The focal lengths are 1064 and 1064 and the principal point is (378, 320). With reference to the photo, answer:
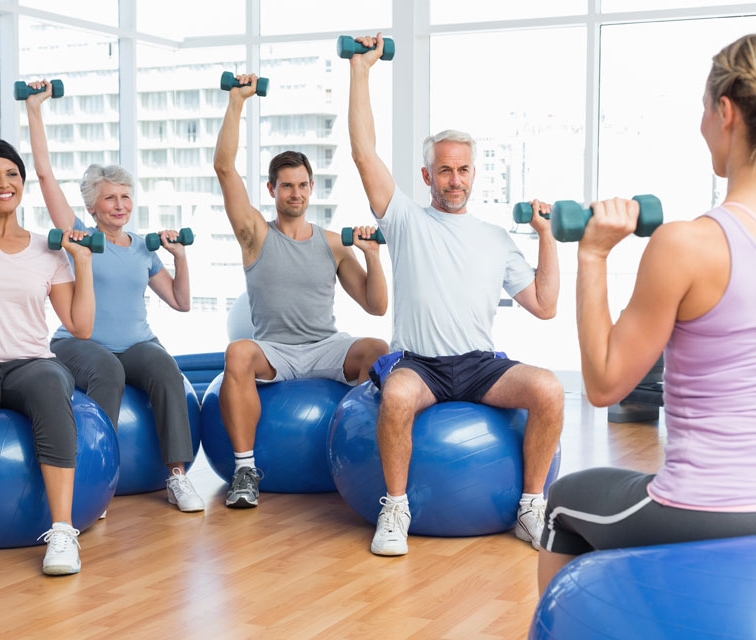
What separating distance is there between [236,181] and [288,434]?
0.80 metres

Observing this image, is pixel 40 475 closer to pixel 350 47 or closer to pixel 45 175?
pixel 45 175

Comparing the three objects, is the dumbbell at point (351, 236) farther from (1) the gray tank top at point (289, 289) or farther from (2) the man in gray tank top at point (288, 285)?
(1) the gray tank top at point (289, 289)

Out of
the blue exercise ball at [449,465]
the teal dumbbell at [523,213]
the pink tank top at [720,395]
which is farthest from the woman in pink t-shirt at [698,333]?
the blue exercise ball at [449,465]

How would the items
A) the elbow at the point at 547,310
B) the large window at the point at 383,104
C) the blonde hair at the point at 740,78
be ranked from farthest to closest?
1. the large window at the point at 383,104
2. the elbow at the point at 547,310
3. the blonde hair at the point at 740,78

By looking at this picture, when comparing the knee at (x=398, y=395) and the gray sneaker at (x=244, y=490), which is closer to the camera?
the knee at (x=398, y=395)

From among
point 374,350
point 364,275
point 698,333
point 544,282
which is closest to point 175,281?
point 364,275

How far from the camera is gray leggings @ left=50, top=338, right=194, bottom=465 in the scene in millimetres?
3088

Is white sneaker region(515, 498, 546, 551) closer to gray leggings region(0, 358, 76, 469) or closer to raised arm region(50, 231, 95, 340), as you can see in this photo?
gray leggings region(0, 358, 76, 469)

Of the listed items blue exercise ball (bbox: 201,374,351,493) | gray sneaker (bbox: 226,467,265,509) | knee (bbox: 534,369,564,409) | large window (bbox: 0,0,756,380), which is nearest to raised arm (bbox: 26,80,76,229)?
blue exercise ball (bbox: 201,374,351,493)

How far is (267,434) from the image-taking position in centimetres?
321

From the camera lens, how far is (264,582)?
8.17ft

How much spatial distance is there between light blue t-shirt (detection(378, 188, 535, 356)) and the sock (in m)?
0.59

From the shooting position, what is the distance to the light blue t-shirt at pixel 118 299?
3273mm

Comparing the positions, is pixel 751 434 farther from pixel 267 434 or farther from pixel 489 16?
pixel 489 16
